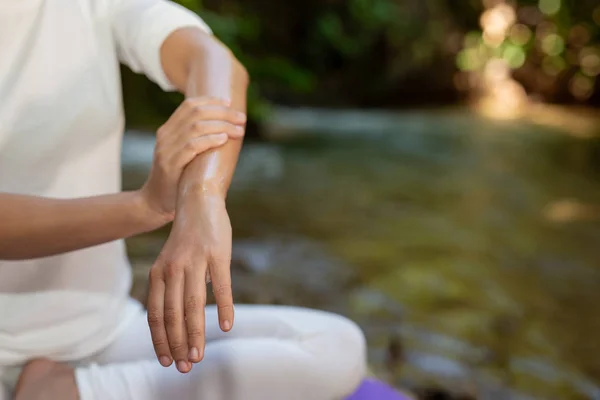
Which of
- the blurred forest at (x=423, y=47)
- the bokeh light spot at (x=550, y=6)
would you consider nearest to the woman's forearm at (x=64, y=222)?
the blurred forest at (x=423, y=47)

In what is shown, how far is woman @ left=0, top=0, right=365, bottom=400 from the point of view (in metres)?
0.74

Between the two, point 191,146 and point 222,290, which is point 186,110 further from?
point 222,290

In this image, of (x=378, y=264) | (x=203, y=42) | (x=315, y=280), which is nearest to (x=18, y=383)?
(x=203, y=42)

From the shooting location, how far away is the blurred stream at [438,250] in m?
1.91

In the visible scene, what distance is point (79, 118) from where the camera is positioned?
862mm

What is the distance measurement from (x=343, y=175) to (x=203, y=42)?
11.6 feet

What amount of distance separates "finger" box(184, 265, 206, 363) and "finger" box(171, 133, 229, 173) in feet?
0.50

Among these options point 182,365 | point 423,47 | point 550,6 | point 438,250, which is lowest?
point 423,47

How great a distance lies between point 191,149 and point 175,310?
7.8 inches

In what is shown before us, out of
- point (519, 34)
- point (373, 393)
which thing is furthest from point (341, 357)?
point (519, 34)

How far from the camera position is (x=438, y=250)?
289 centimetres

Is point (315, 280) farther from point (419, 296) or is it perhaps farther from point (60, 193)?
point (60, 193)

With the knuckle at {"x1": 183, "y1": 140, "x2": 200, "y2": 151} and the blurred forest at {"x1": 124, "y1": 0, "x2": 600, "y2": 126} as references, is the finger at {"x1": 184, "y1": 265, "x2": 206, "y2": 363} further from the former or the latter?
the blurred forest at {"x1": 124, "y1": 0, "x2": 600, "y2": 126}

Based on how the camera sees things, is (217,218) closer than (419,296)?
Yes
